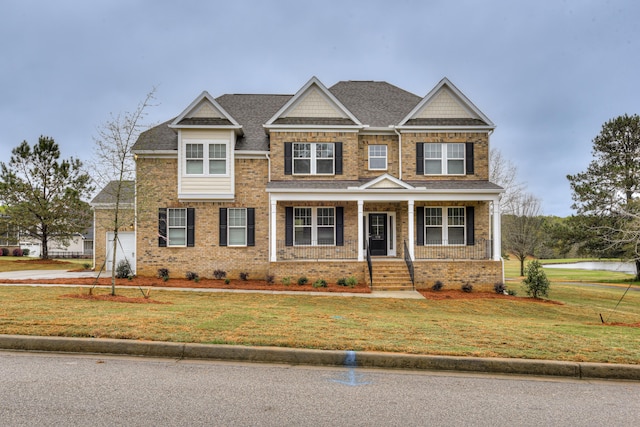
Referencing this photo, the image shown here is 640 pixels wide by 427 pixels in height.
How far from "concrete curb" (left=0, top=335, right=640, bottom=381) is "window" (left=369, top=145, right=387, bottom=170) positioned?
14.2 meters

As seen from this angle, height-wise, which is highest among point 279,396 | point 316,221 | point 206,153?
point 206,153

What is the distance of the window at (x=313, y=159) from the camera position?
19.1 meters

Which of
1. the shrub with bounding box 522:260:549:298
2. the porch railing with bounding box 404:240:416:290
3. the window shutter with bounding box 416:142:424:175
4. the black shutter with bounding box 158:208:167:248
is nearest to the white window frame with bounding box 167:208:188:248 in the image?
the black shutter with bounding box 158:208:167:248

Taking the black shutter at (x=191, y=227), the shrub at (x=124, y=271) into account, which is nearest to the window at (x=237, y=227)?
the black shutter at (x=191, y=227)

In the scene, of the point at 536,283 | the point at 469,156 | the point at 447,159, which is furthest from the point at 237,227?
the point at 536,283

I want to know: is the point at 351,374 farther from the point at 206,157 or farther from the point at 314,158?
the point at 206,157

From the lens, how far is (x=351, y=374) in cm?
588

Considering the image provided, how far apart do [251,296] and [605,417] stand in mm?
11016

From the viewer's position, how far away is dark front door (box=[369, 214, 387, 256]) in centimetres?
2000

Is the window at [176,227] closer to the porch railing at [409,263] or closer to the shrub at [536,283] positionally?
the porch railing at [409,263]

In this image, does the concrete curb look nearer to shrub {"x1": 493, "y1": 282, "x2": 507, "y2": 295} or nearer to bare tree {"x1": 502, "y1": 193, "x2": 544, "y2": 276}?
shrub {"x1": 493, "y1": 282, "x2": 507, "y2": 295}

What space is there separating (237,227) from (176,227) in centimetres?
274

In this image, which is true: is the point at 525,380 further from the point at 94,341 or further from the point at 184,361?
the point at 94,341

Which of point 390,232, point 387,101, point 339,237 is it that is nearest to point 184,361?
point 339,237
